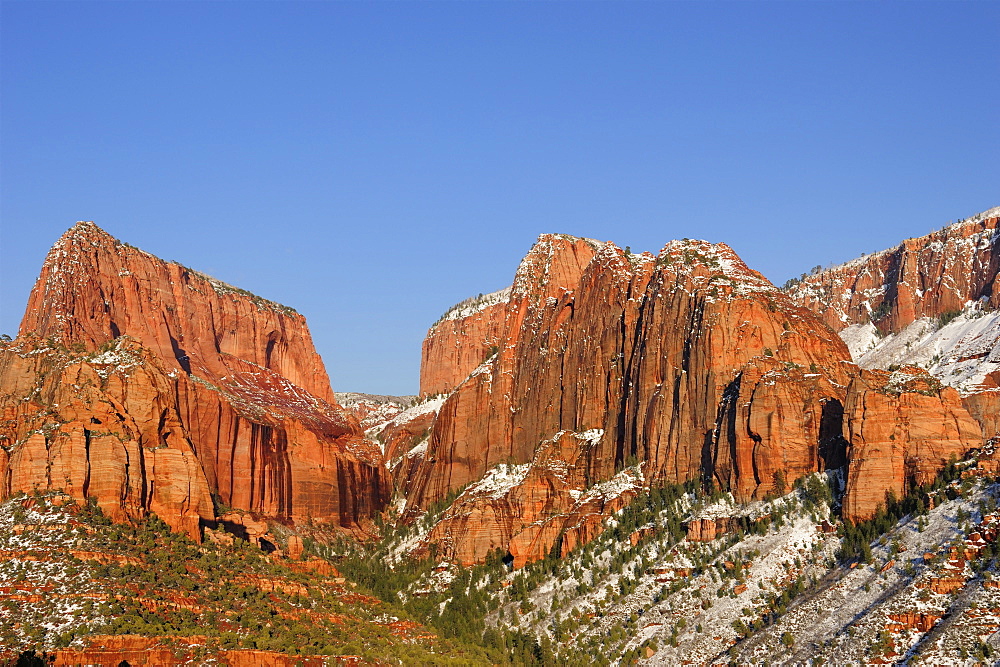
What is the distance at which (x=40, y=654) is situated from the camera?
5487 inches

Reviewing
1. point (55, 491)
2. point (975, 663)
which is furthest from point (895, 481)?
point (55, 491)

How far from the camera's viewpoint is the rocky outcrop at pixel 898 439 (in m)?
180

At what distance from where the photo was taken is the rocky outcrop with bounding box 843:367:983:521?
589ft

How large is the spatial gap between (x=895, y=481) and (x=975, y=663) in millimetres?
37696

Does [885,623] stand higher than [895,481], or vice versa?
[895,481]

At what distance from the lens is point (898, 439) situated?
7116 inches

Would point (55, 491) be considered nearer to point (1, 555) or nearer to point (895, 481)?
point (1, 555)

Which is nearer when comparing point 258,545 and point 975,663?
point 975,663

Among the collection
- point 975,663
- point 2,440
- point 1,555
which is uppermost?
point 2,440

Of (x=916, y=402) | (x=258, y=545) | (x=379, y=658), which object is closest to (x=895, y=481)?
(x=916, y=402)

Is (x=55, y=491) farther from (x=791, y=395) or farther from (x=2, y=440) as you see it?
(x=791, y=395)

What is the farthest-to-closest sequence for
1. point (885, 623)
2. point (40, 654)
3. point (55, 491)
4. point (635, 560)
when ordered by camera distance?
point (635, 560) < point (55, 491) < point (885, 623) < point (40, 654)

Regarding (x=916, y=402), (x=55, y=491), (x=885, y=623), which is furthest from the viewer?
(x=916, y=402)

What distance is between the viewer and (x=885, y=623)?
156 meters
